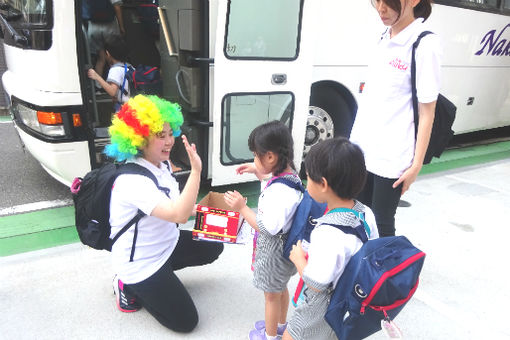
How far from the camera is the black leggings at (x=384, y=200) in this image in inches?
75.5

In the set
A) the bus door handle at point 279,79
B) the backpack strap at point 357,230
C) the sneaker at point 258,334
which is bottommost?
the sneaker at point 258,334

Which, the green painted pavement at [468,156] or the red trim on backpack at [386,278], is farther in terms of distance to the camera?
the green painted pavement at [468,156]

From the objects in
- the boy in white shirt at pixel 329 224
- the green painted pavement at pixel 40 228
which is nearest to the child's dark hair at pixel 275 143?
the boy in white shirt at pixel 329 224

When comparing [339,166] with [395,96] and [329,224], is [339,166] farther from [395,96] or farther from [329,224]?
[395,96]

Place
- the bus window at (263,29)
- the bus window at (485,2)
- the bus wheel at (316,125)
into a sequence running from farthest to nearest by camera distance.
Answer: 1. the bus window at (485,2)
2. the bus wheel at (316,125)
3. the bus window at (263,29)

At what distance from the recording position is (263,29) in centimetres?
321

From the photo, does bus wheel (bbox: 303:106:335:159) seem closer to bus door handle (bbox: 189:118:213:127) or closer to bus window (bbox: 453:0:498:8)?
bus door handle (bbox: 189:118:213:127)

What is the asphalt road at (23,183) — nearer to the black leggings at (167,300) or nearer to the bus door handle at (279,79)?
the black leggings at (167,300)

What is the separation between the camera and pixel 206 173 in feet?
11.5

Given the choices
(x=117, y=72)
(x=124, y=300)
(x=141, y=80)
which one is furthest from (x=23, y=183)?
(x=124, y=300)

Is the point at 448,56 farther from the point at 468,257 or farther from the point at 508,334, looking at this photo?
the point at 508,334

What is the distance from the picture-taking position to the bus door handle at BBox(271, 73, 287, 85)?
→ 10.9 ft

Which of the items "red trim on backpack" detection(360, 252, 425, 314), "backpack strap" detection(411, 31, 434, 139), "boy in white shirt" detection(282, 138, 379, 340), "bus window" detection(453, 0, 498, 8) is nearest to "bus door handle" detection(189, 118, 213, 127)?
"backpack strap" detection(411, 31, 434, 139)

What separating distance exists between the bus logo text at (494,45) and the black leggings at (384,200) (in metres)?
4.27
